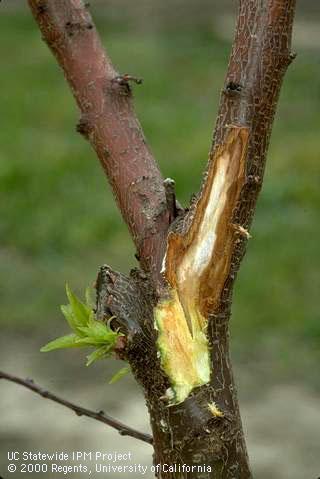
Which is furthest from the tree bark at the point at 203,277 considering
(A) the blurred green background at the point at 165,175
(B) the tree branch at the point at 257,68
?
(A) the blurred green background at the point at 165,175

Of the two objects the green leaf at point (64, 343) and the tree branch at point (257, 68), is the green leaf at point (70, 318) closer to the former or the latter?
the green leaf at point (64, 343)

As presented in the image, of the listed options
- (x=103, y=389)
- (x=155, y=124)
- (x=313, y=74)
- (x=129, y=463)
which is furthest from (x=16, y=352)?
(x=313, y=74)

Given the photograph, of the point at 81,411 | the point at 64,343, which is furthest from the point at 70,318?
the point at 81,411

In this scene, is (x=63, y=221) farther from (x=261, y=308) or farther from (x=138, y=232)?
(x=138, y=232)

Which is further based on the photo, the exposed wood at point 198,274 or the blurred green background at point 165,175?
the blurred green background at point 165,175

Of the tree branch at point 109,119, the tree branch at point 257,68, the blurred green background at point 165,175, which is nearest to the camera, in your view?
the tree branch at point 257,68

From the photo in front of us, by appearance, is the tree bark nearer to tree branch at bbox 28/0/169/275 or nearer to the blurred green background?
tree branch at bbox 28/0/169/275

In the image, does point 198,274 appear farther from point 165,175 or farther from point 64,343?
point 165,175
